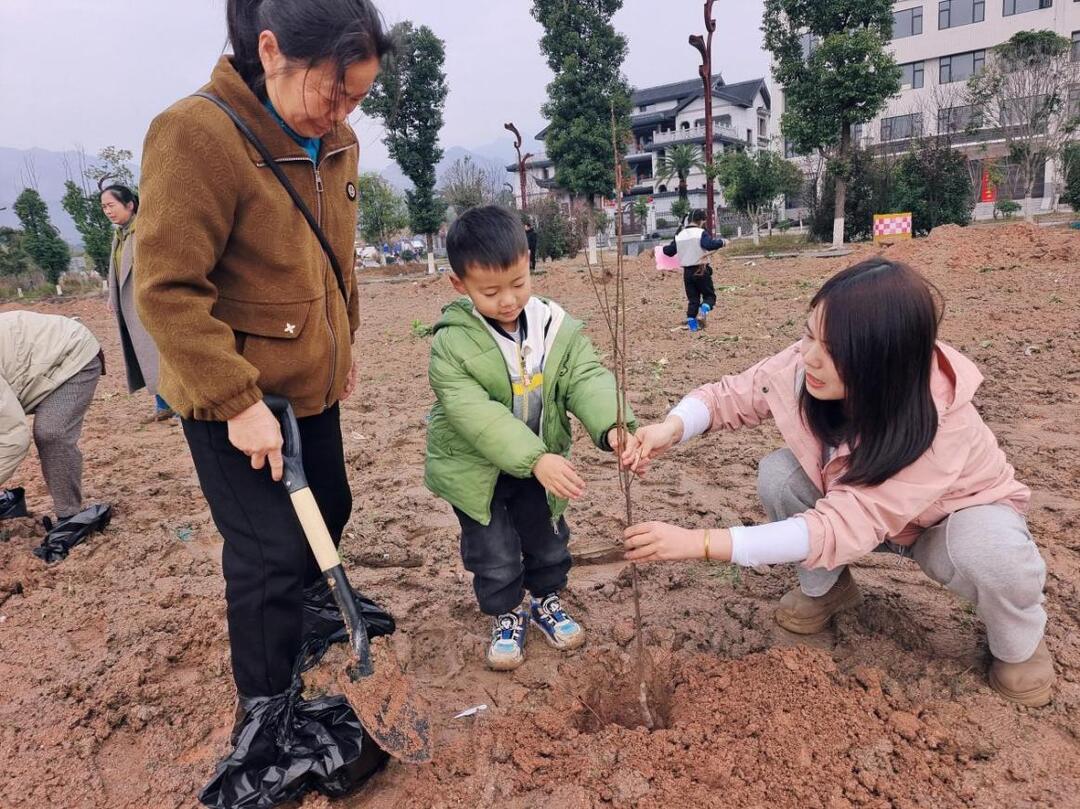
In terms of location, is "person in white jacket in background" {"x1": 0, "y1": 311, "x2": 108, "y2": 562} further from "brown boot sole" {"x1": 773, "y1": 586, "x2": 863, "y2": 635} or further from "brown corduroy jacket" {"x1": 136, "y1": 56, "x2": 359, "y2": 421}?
"brown boot sole" {"x1": 773, "y1": 586, "x2": 863, "y2": 635}

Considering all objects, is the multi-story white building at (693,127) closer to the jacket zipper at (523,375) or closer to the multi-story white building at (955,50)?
the multi-story white building at (955,50)

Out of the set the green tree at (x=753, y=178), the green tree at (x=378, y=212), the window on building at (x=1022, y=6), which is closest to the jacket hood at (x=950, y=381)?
the green tree at (x=753, y=178)

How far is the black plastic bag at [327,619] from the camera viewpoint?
210 centimetres

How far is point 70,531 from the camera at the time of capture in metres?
3.64

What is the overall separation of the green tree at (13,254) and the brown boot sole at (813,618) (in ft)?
110

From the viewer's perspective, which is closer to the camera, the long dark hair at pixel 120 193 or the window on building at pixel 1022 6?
the long dark hair at pixel 120 193

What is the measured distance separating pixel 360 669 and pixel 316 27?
155cm

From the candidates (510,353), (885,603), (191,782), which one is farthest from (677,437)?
(191,782)

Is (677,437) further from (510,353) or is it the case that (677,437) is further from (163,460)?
(163,460)

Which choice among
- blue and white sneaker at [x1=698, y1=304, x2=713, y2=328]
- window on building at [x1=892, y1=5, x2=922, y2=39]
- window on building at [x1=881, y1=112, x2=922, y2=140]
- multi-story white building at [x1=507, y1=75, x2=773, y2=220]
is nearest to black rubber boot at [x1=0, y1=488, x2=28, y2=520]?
blue and white sneaker at [x1=698, y1=304, x2=713, y2=328]

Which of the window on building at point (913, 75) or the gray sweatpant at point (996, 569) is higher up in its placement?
the window on building at point (913, 75)

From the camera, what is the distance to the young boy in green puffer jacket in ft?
6.97

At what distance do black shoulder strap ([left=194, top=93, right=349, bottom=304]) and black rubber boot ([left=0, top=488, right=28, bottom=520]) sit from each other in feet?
10.6

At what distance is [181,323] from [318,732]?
1.11m
